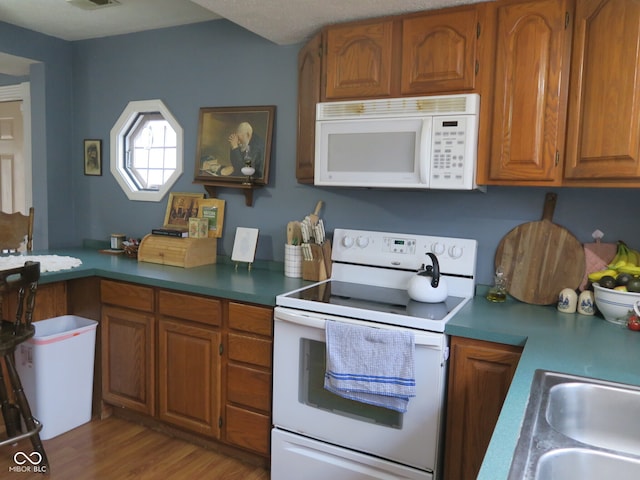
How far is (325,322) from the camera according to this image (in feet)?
6.72

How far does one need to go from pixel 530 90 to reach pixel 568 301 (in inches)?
34.5

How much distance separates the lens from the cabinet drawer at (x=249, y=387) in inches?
91.7

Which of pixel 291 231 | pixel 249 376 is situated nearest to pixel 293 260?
pixel 291 231

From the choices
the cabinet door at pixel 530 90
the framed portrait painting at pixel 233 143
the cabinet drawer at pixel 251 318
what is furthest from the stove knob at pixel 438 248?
the framed portrait painting at pixel 233 143

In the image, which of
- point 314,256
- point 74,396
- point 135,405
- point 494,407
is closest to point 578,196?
point 494,407

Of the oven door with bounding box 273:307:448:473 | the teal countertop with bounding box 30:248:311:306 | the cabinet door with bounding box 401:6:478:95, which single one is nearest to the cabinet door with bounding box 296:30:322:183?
the cabinet door with bounding box 401:6:478:95

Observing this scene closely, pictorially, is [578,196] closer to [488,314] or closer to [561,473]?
[488,314]

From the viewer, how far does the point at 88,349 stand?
110 inches

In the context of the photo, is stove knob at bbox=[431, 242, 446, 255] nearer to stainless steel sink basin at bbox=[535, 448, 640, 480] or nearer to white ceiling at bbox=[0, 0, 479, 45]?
white ceiling at bbox=[0, 0, 479, 45]

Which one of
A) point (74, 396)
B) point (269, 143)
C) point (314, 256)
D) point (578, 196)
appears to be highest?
point (269, 143)

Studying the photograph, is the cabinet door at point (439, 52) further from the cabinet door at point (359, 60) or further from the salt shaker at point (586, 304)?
the salt shaker at point (586, 304)

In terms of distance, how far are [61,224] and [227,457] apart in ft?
7.15

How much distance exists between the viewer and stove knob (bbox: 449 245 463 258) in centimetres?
238

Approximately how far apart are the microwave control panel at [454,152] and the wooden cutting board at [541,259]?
40 cm
